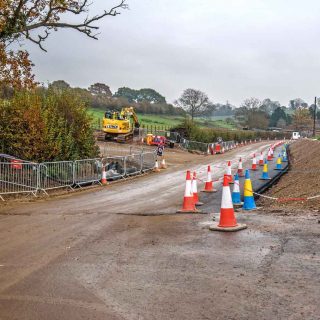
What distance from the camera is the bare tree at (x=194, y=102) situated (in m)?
129

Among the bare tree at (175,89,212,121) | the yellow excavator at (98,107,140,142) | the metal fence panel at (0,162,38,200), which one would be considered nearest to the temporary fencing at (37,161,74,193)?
the metal fence panel at (0,162,38,200)

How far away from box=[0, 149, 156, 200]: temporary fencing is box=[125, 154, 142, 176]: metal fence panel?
5.1 inches

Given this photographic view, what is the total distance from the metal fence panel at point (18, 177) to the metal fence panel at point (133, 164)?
8124mm

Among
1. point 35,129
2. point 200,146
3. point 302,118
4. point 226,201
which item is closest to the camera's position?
point 226,201

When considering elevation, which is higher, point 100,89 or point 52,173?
point 100,89

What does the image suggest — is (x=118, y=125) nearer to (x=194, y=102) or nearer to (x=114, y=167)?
(x=114, y=167)

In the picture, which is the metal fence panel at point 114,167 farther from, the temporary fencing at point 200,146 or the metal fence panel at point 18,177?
the temporary fencing at point 200,146

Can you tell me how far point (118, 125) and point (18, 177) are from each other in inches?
1324

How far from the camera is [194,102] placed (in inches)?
5064

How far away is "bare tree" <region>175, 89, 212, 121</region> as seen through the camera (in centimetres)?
12862

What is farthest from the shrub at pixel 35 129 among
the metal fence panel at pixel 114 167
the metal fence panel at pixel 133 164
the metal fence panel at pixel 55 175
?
the metal fence panel at pixel 133 164

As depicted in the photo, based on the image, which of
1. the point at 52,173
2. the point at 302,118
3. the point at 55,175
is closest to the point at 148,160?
the point at 55,175

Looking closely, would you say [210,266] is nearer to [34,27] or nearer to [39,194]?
[39,194]

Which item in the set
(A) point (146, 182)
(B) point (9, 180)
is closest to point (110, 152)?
(A) point (146, 182)
